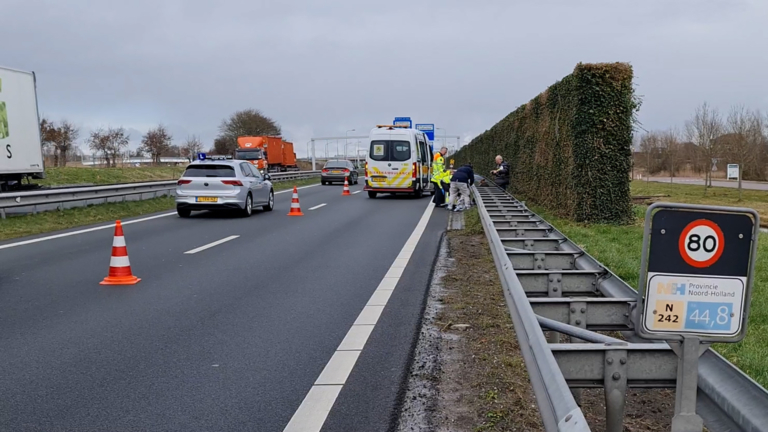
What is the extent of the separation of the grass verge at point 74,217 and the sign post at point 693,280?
44.4 ft

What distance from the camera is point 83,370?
5.09 meters

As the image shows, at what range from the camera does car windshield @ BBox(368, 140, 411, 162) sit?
2539 cm

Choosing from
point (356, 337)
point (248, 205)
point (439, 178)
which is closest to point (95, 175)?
point (248, 205)

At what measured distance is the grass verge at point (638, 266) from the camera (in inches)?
189

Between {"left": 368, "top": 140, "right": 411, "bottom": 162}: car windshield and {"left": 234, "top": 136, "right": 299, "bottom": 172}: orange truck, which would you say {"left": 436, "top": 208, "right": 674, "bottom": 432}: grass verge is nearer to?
{"left": 368, "top": 140, "right": 411, "bottom": 162}: car windshield

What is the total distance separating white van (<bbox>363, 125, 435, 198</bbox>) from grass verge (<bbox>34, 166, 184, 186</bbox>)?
15.6m

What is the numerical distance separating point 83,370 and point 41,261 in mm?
6079

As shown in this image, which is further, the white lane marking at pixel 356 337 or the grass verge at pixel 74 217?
the grass verge at pixel 74 217

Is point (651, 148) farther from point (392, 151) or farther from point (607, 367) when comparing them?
point (607, 367)

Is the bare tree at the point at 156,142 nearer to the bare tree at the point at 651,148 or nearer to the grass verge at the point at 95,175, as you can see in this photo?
the grass verge at the point at 95,175

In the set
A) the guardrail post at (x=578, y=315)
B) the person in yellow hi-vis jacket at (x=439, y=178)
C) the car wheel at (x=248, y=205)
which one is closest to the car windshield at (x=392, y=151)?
the person in yellow hi-vis jacket at (x=439, y=178)

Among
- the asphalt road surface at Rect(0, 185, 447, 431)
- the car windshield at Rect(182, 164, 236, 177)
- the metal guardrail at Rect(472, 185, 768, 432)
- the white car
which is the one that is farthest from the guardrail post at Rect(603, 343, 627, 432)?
the car windshield at Rect(182, 164, 236, 177)

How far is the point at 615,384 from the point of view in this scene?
323 cm

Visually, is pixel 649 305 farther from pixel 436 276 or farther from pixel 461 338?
pixel 436 276
